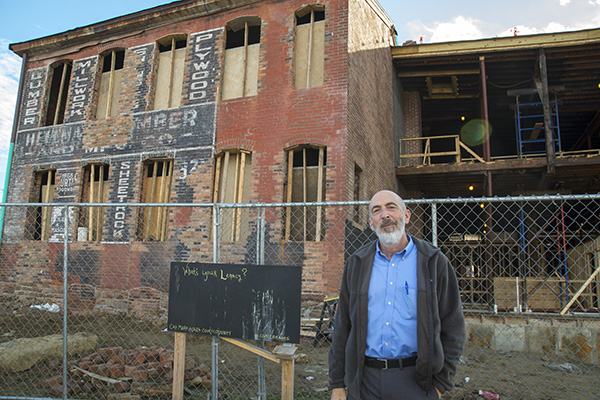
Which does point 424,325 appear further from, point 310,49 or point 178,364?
point 310,49

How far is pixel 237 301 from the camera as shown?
12.9 ft

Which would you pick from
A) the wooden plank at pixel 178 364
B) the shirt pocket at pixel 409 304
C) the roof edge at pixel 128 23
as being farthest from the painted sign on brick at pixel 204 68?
the shirt pocket at pixel 409 304

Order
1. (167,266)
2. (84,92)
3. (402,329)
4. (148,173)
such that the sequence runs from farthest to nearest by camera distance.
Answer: (84,92) < (148,173) < (167,266) < (402,329)

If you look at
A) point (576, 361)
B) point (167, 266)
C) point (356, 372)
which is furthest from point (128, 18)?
point (576, 361)

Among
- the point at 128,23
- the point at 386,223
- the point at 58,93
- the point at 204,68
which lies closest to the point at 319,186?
the point at 204,68

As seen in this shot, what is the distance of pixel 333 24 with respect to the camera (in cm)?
1055

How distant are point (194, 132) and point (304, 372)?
748cm

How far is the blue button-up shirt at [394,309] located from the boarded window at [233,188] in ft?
26.6

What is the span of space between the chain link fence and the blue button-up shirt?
1.62 meters

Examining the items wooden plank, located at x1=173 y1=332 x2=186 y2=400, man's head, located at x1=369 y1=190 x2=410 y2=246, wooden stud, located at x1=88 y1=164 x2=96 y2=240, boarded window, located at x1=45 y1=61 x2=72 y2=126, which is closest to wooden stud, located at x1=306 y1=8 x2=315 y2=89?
wooden stud, located at x1=88 y1=164 x2=96 y2=240

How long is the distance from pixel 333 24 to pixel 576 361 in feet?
31.1

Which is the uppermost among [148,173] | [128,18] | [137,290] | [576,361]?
[128,18]

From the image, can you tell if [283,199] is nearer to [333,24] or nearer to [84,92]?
[333,24]

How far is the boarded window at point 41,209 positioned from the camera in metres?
13.0
